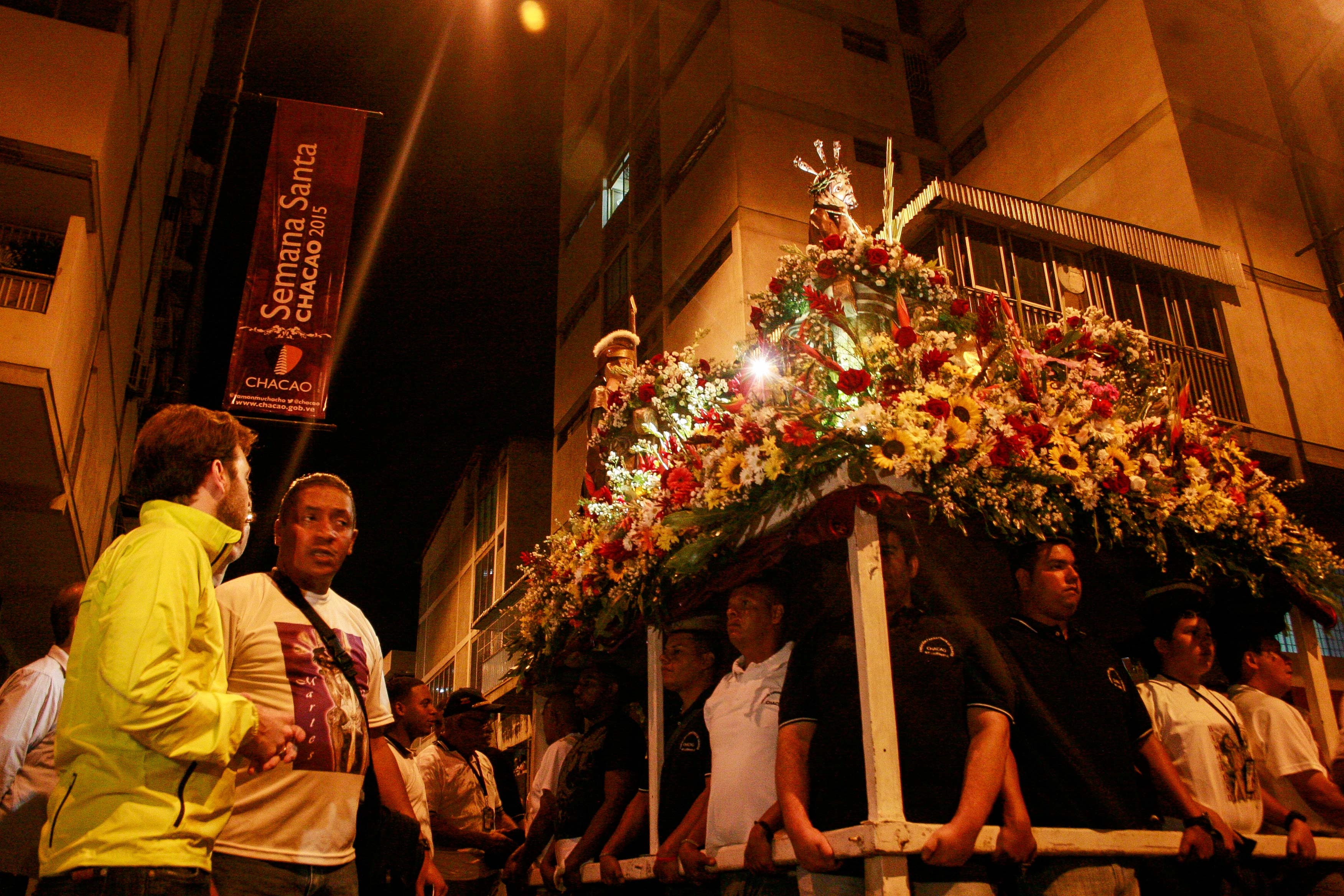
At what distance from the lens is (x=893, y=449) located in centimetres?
439

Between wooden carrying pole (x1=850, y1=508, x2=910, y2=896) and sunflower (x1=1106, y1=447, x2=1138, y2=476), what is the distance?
145 centimetres

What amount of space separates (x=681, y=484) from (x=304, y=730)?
265cm

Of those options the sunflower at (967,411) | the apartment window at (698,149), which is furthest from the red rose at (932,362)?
the apartment window at (698,149)

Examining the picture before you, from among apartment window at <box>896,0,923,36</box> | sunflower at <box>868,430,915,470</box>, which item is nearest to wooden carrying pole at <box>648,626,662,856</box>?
sunflower at <box>868,430,915,470</box>

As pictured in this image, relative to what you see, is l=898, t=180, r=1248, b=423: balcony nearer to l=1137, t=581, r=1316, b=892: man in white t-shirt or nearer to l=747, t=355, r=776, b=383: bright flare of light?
l=747, t=355, r=776, b=383: bright flare of light

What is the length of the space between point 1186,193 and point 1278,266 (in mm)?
1895

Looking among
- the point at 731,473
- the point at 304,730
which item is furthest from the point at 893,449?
the point at 304,730

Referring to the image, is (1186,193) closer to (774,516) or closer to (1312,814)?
(1312,814)

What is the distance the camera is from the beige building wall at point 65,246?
29.1 ft

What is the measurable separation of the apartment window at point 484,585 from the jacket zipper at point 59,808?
25114 mm

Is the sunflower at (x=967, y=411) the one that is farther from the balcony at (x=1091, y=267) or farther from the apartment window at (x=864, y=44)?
the apartment window at (x=864, y=44)

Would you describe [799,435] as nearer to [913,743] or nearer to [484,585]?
[913,743]

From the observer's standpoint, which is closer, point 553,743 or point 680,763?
point 680,763

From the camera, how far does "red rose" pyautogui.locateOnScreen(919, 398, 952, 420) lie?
455 cm
